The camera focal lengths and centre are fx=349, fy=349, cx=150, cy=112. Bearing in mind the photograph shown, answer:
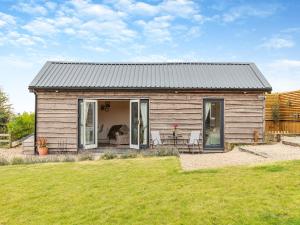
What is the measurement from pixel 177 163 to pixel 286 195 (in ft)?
13.6

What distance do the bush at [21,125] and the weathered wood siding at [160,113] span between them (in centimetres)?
533

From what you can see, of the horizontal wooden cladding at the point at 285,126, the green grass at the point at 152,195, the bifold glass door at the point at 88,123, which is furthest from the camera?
the horizontal wooden cladding at the point at 285,126

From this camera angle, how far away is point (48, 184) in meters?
8.23

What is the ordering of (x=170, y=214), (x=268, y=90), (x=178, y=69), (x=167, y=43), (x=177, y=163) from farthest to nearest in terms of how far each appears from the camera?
1. (x=167, y=43)
2. (x=178, y=69)
3. (x=268, y=90)
4. (x=177, y=163)
5. (x=170, y=214)

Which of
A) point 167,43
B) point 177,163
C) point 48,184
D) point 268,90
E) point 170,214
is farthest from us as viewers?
point 167,43

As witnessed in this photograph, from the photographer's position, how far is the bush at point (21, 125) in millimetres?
19000

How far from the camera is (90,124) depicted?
14.7m

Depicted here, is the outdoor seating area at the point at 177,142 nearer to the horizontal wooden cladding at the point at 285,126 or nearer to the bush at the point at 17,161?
the bush at the point at 17,161

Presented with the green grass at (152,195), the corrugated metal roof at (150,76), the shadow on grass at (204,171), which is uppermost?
the corrugated metal roof at (150,76)

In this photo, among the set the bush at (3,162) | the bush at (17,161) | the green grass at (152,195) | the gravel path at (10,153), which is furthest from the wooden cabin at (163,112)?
the green grass at (152,195)

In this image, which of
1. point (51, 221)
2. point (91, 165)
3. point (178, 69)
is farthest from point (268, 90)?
point (51, 221)

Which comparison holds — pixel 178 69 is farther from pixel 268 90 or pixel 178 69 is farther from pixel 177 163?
pixel 177 163

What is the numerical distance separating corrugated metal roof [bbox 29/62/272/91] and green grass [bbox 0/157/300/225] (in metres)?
5.34

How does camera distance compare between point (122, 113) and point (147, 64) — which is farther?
point (122, 113)
